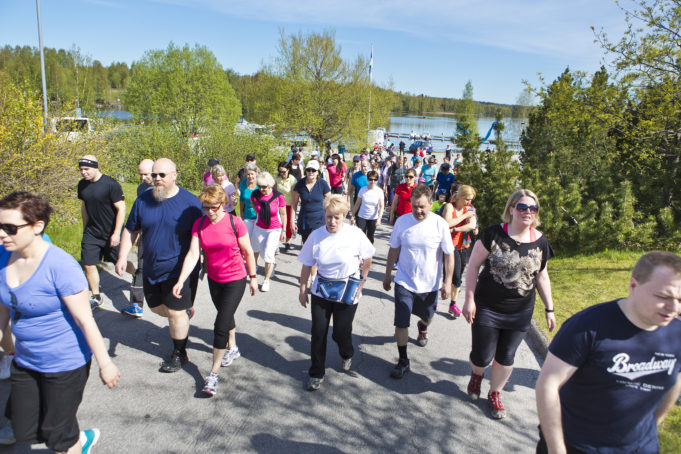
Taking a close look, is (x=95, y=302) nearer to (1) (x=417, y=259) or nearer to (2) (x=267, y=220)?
(2) (x=267, y=220)

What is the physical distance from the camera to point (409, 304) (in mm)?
4234

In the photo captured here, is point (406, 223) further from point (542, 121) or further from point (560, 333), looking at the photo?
point (542, 121)

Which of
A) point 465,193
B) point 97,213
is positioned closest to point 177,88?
point 97,213

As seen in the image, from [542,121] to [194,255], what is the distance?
521 inches

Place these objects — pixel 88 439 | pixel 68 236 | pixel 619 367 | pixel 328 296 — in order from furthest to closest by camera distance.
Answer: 1. pixel 68 236
2. pixel 328 296
3. pixel 88 439
4. pixel 619 367

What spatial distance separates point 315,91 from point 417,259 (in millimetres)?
23117

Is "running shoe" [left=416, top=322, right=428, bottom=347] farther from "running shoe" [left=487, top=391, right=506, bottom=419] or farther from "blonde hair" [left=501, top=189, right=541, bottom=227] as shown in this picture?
"blonde hair" [left=501, top=189, right=541, bottom=227]

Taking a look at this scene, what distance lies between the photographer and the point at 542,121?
1379 centimetres

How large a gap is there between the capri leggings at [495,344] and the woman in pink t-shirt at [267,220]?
12.1 ft

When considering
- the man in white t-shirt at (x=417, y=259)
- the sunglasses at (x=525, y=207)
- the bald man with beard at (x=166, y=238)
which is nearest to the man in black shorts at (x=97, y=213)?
the bald man with beard at (x=166, y=238)

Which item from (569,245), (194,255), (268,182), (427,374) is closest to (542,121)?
(569,245)

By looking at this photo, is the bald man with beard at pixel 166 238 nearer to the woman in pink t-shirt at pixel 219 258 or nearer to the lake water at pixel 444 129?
the woman in pink t-shirt at pixel 219 258

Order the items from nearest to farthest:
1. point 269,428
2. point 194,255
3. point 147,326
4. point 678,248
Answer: point 269,428 < point 194,255 < point 147,326 < point 678,248

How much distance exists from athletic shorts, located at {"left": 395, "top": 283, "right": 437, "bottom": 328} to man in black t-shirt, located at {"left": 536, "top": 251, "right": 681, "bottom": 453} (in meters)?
2.17
